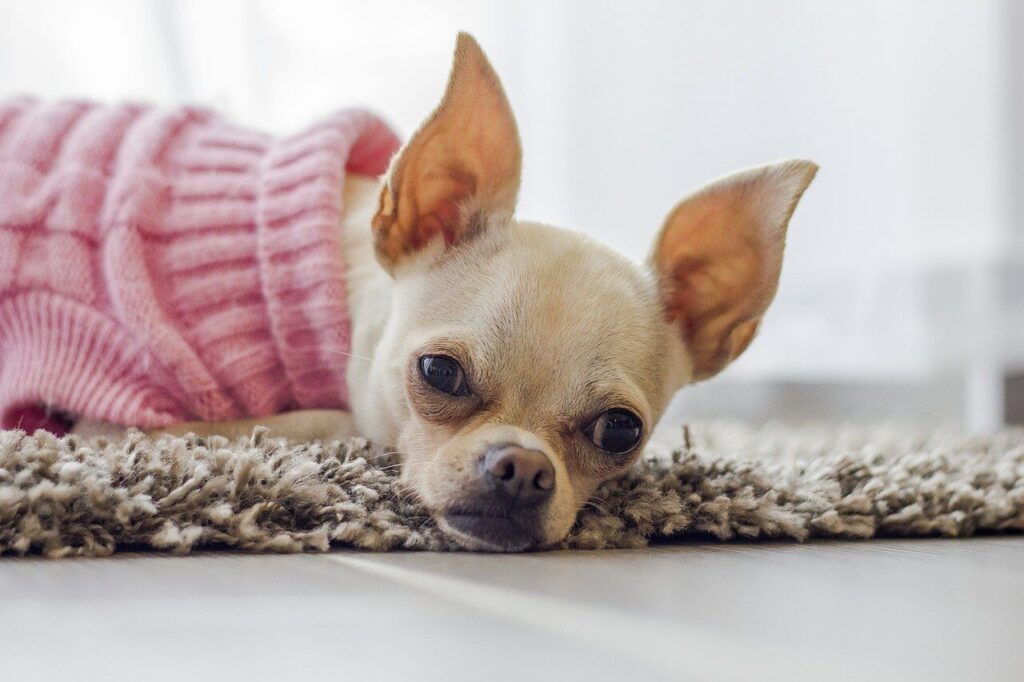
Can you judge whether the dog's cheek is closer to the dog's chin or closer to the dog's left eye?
the dog's chin

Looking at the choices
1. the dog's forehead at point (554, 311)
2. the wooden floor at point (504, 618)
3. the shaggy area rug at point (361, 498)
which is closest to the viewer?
the wooden floor at point (504, 618)

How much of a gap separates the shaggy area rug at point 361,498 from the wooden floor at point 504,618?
48 millimetres

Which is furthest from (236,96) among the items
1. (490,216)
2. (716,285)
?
(716,285)

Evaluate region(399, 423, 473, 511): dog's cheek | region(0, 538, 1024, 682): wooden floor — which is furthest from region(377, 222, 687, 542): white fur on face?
region(0, 538, 1024, 682): wooden floor

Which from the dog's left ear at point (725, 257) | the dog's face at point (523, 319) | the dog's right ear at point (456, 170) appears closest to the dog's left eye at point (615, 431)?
the dog's face at point (523, 319)

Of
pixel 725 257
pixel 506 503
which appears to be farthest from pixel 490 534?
pixel 725 257

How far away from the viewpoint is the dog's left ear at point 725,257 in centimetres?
136

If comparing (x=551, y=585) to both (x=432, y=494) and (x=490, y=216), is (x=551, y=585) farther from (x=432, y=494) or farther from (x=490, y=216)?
(x=490, y=216)

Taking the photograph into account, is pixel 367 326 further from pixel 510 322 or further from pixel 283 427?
pixel 510 322

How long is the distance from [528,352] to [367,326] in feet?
1.21

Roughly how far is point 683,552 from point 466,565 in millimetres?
266

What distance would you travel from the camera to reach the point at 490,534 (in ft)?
3.70

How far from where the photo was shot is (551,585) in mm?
917

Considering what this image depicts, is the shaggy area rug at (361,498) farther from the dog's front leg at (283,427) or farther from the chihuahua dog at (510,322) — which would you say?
the dog's front leg at (283,427)
